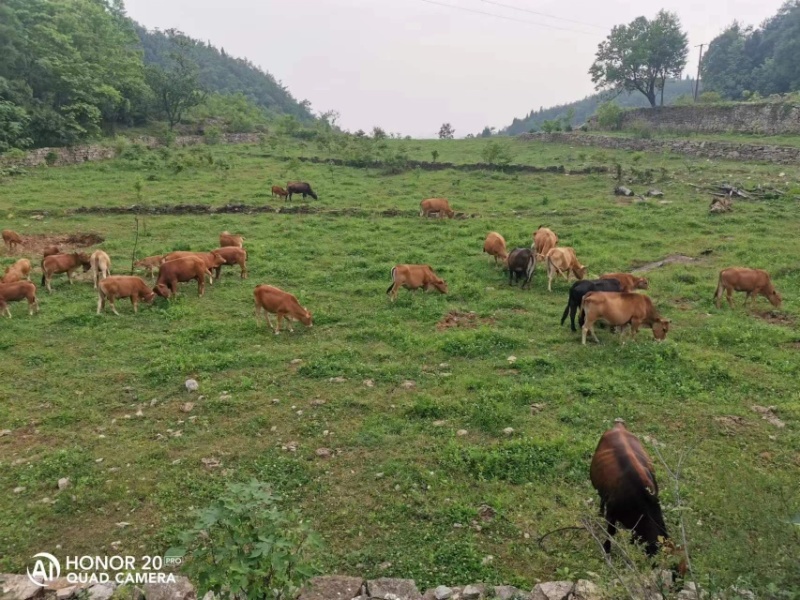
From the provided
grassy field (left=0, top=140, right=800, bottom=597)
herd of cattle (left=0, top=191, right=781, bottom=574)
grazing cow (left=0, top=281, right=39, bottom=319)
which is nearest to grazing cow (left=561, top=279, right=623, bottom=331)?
herd of cattle (left=0, top=191, right=781, bottom=574)

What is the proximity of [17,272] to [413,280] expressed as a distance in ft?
30.0

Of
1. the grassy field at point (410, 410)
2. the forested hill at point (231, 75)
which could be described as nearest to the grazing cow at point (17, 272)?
the grassy field at point (410, 410)

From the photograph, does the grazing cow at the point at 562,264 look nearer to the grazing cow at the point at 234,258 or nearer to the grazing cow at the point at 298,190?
the grazing cow at the point at 234,258

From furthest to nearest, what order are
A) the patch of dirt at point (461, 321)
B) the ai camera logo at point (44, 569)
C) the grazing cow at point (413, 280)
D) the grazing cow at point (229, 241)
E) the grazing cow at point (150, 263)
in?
the grazing cow at point (229, 241) → the grazing cow at point (150, 263) → the grazing cow at point (413, 280) → the patch of dirt at point (461, 321) → the ai camera logo at point (44, 569)

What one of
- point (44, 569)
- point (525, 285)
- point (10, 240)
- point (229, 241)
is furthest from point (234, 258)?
point (44, 569)

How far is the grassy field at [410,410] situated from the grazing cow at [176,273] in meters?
0.49

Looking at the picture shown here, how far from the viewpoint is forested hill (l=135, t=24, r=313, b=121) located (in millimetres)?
103938

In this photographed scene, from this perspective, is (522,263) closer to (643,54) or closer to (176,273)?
(176,273)

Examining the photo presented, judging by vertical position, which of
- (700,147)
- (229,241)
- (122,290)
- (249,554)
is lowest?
(249,554)

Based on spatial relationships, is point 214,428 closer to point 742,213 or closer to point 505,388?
point 505,388

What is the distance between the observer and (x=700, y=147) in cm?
3156

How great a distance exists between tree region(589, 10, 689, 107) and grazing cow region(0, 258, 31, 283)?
54.6m

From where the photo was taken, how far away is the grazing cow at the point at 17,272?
12.3 meters

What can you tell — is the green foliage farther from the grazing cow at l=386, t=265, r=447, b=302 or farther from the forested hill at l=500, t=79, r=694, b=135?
the forested hill at l=500, t=79, r=694, b=135
